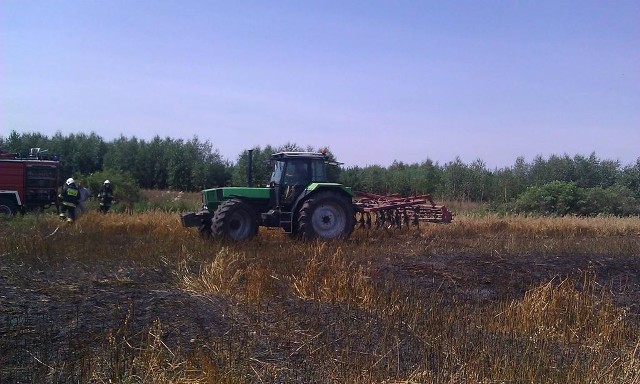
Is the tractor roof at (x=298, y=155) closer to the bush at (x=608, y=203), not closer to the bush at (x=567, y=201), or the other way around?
the bush at (x=567, y=201)

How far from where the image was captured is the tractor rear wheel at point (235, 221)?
13680mm

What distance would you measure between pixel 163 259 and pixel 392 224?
7.64 m

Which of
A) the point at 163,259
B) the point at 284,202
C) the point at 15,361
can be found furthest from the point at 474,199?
the point at 15,361

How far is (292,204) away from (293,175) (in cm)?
66

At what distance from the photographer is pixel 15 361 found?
4902 millimetres

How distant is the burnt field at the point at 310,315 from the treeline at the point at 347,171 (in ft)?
80.5

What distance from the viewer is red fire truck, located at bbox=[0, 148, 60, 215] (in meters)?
21.2

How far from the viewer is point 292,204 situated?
48.1 ft

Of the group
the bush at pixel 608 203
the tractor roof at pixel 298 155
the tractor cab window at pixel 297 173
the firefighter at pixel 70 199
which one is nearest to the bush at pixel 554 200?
the bush at pixel 608 203

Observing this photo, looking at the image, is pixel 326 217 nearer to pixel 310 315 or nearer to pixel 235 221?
pixel 235 221

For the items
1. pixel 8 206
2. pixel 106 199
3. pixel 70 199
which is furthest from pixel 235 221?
pixel 8 206

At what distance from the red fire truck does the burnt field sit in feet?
33.8

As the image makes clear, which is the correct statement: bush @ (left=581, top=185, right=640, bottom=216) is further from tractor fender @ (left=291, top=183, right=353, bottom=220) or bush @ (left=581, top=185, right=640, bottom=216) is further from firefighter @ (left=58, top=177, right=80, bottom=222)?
firefighter @ (left=58, top=177, right=80, bottom=222)

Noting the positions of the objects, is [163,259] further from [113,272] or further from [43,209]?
[43,209]
